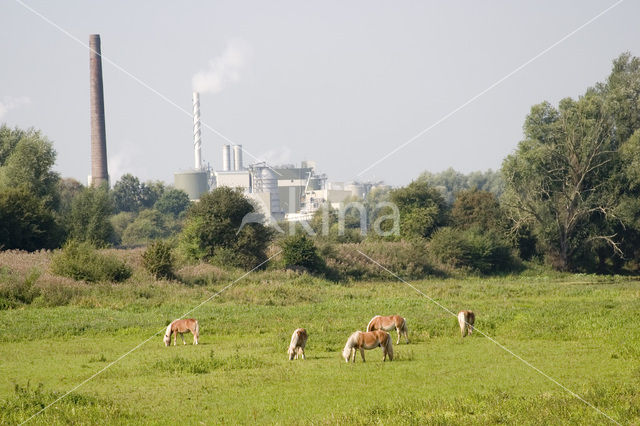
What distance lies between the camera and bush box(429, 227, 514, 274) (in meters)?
50.6

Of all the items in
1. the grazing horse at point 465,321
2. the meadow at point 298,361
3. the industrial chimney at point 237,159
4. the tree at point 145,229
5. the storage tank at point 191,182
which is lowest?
the meadow at point 298,361

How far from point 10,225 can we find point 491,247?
105ft

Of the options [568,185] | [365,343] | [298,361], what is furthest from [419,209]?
[365,343]

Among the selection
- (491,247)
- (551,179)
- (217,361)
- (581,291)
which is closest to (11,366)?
(217,361)

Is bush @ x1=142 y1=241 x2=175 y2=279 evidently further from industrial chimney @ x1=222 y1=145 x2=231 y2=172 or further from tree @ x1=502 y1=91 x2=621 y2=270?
industrial chimney @ x1=222 y1=145 x2=231 y2=172

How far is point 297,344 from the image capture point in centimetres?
1838

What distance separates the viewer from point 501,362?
694 inches

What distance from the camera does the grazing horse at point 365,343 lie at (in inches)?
694

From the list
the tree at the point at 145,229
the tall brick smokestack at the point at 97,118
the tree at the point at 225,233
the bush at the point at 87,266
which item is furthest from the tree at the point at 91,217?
the tree at the point at 145,229

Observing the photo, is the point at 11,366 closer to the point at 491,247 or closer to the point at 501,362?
the point at 501,362

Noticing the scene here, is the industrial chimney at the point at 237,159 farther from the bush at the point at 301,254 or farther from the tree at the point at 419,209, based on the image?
the bush at the point at 301,254

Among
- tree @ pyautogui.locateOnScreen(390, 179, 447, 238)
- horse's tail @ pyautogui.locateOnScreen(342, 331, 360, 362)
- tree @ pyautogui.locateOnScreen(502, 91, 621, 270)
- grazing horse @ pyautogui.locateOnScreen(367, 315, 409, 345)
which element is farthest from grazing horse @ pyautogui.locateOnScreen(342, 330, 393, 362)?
tree @ pyautogui.locateOnScreen(502, 91, 621, 270)

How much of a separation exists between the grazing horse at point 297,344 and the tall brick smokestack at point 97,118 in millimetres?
63394

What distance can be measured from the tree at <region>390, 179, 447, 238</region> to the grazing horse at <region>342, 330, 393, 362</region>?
129 ft
